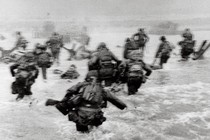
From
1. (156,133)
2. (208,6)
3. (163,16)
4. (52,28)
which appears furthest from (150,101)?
(208,6)

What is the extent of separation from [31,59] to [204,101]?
5245mm

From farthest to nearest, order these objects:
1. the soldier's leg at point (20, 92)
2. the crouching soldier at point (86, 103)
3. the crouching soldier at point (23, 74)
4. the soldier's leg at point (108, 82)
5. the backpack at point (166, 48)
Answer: the backpack at point (166, 48)
the soldier's leg at point (108, 82)
the soldier's leg at point (20, 92)
the crouching soldier at point (23, 74)
the crouching soldier at point (86, 103)

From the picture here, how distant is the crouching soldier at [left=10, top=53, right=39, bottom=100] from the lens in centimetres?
919

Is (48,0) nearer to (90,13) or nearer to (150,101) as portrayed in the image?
(90,13)

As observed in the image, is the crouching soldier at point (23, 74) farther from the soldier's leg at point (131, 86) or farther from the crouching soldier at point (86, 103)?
the crouching soldier at point (86, 103)

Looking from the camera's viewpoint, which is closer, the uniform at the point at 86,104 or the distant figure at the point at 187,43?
the uniform at the point at 86,104

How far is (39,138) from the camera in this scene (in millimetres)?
6980

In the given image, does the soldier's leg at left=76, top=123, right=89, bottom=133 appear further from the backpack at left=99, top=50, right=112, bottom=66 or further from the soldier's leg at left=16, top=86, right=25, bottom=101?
the backpack at left=99, top=50, right=112, bottom=66

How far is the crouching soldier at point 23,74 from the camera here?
9188 millimetres

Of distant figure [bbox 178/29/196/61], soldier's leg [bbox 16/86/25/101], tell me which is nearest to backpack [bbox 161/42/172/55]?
distant figure [bbox 178/29/196/61]

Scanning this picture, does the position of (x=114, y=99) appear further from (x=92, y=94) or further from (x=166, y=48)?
(x=166, y=48)

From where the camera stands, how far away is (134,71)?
9.87m

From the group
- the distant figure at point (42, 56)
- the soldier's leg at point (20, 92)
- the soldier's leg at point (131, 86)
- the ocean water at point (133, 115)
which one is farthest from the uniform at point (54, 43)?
the soldier's leg at point (131, 86)

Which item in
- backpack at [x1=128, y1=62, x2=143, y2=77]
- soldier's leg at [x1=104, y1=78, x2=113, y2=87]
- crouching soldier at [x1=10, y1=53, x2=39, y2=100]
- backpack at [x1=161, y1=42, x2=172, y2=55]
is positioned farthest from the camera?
backpack at [x1=161, y1=42, x2=172, y2=55]
